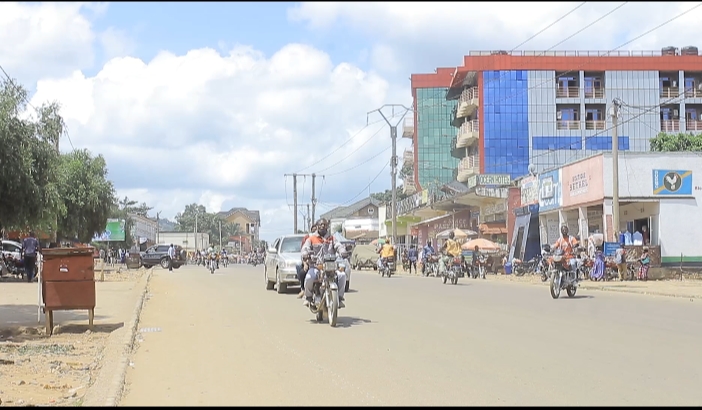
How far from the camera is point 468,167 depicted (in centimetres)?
6544

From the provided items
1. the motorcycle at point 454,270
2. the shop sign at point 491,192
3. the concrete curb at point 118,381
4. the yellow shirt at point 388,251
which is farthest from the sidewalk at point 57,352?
the shop sign at point 491,192

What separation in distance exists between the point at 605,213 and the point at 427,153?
156ft

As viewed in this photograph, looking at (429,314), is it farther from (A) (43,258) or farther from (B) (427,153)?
(B) (427,153)

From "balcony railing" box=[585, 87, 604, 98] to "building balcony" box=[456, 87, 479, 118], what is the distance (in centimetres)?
935

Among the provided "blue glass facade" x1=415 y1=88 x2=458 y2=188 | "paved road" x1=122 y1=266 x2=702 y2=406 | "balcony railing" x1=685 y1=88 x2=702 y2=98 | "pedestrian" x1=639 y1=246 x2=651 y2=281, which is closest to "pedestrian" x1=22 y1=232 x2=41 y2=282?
"paved road" x1=122 y1=266 x2=702 y2=406

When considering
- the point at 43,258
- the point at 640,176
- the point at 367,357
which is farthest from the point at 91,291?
the point at 640,176

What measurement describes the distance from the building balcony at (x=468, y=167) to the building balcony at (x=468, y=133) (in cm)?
132

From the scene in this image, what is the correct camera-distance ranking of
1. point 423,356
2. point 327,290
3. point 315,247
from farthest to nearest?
point 315,247 → point 327,290 → point 423,356

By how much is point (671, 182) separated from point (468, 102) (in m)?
33.7

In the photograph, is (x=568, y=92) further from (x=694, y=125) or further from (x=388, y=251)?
(x=388, y=251)

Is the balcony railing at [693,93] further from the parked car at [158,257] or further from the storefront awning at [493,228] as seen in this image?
the parked car at [158,257]

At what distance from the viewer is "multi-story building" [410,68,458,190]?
3150 inches

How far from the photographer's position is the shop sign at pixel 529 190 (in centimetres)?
4244

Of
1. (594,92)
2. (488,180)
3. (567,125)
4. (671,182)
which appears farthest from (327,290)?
(594,92)
